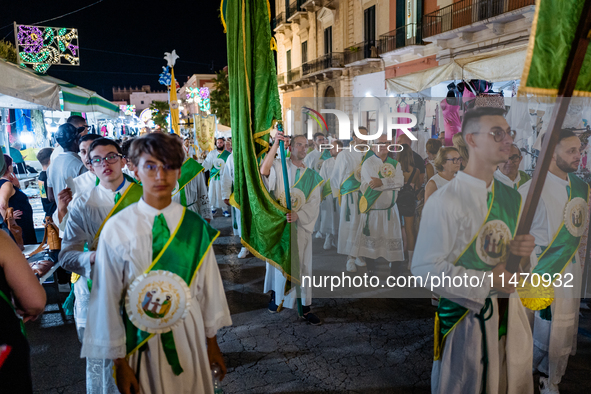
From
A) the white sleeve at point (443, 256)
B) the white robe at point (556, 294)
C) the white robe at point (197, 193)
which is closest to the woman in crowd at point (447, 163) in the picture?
the white robe at point (556, 294)

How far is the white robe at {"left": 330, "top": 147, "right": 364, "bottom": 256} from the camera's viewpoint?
7.04 meters

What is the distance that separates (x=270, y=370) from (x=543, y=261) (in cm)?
237

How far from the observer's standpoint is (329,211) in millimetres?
8844

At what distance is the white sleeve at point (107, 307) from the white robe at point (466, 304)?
1688 mm

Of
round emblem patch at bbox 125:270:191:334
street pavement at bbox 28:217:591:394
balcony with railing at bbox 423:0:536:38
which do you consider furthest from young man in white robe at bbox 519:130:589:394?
balcony with railing at bbox 423:0:536:38

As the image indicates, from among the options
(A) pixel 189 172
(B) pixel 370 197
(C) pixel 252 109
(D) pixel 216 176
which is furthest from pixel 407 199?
(D) pixel 216 176

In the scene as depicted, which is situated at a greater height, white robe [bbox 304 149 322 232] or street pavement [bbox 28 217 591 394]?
white robe [bbox 304 149 322 232]

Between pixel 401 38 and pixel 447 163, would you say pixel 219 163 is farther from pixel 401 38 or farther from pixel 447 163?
pixel 401 38

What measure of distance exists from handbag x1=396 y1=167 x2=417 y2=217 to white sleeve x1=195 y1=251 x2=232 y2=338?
498 cm

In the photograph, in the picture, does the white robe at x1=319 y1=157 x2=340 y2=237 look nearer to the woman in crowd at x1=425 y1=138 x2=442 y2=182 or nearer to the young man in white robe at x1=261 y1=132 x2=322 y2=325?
the woman in crowd at x1=425 y1=138 x2=442 y2=182

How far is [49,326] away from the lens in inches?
190

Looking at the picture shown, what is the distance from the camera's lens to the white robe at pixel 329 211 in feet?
27.5

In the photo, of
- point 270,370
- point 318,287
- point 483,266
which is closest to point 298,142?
point 318,287

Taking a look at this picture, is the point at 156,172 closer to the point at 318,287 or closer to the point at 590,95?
the point at 590,95
